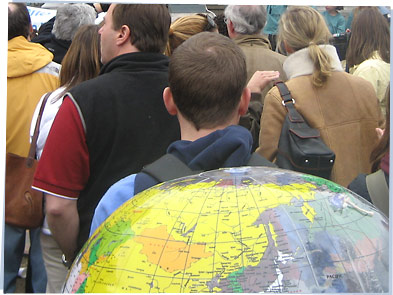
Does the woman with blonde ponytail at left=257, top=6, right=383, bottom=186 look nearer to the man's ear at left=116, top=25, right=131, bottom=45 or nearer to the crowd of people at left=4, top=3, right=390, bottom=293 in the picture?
the crowd of people at left=4, top=3, right=390, bottom=293

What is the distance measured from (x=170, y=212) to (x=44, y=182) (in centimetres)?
132

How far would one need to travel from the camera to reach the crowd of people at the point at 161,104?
6.00 feet

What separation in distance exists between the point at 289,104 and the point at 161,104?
76 cm

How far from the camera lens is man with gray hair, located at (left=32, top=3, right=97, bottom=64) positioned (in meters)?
4.03

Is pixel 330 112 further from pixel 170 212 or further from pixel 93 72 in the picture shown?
pixel 170 212

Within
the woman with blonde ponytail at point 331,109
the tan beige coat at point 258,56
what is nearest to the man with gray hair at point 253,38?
the tan beige coat at point 258,56

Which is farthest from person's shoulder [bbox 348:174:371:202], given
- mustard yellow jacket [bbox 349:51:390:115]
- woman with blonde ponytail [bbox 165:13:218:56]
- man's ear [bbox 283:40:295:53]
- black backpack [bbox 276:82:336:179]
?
woman with blonde ponytail [bbox 165:13:218:56]

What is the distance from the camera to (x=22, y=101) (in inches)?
134

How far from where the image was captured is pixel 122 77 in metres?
2.61

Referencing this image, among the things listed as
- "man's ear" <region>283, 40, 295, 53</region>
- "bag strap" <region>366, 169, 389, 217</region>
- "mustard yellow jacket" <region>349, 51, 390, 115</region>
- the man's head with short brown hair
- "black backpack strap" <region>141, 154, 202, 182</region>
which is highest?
the man's head with short brown hair

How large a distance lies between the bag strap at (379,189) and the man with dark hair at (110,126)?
85 centimetres

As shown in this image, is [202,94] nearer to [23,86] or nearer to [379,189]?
[379,189]

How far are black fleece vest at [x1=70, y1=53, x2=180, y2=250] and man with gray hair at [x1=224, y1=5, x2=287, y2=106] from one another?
3.74ft

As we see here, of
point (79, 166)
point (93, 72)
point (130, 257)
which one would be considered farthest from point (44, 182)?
point (130, 257)
